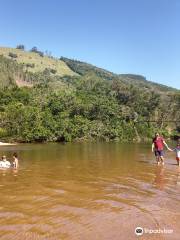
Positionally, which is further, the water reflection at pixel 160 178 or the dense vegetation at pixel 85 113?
the dense vegetation at pixel 85 113

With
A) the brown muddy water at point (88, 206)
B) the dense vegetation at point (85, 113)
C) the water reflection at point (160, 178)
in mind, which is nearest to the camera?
the brown muddy water at point (88, 206)

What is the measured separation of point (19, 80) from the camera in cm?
14912

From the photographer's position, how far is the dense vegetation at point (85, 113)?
71188 mm

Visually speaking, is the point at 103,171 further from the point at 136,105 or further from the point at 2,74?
the point at 2,74

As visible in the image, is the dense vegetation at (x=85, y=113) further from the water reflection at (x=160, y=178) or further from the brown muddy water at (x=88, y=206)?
the brown muddy water at (x=88, y=206)

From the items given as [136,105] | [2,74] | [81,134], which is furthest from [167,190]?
[2,74]

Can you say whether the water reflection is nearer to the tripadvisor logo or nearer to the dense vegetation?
the tripadvisor logo

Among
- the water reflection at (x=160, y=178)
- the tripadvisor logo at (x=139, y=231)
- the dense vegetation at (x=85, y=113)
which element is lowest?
the tripadvisor logo at (x=139, y=231)

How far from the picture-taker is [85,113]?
90.9m

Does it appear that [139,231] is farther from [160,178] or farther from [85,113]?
[85,113]

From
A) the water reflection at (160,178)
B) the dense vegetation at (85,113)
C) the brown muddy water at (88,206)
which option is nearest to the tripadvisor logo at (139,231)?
the brown muddy water at (88,206)

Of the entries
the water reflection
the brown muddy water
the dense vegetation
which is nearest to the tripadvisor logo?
the brown muddy water

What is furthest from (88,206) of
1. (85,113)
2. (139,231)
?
(85,113)

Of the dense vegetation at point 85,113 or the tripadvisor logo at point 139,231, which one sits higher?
the dense vegetation at point 85,113
